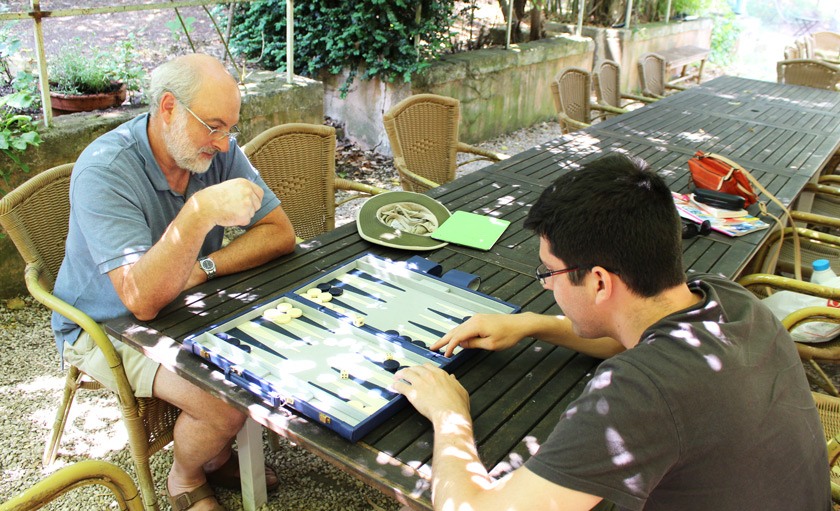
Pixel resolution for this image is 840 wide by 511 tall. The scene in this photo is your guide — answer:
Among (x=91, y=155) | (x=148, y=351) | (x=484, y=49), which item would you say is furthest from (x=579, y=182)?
(x=484, y=49)

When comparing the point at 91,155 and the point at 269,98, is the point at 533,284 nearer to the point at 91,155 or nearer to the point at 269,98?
the point at 91,155

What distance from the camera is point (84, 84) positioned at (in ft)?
13.8

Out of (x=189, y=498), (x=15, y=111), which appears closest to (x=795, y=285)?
(x=189, y=498)

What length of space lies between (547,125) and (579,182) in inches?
280

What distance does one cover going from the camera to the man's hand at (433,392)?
1.52 metres

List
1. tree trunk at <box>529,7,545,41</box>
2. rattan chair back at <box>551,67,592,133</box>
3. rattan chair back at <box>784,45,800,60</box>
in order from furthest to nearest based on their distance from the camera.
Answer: rattan chair back at <box>784,45,800,60</box>, tree trunk at <box>529,7,545,41</box>, rattan chair back at <box>551,67,592,133</box>

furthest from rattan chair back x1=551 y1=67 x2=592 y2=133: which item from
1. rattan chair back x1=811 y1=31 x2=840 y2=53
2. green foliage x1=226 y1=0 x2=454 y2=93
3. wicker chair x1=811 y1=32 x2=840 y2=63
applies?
rattan chair back x1=811 y1=31 x2=840 y2=53

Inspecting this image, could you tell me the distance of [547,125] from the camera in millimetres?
8320

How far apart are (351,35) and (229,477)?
4566 millimetres

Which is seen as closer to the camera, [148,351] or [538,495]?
[538,495]

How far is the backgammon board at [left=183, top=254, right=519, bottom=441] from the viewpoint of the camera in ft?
5.16

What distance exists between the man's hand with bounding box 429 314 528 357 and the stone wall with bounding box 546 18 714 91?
25.3 ft

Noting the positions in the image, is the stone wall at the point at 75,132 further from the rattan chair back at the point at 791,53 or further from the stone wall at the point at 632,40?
the rattan chair back at the point at 791,53

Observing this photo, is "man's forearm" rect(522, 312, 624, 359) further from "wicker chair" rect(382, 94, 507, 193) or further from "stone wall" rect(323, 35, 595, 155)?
"stone wall" rect(323, 35, 595, 155)
